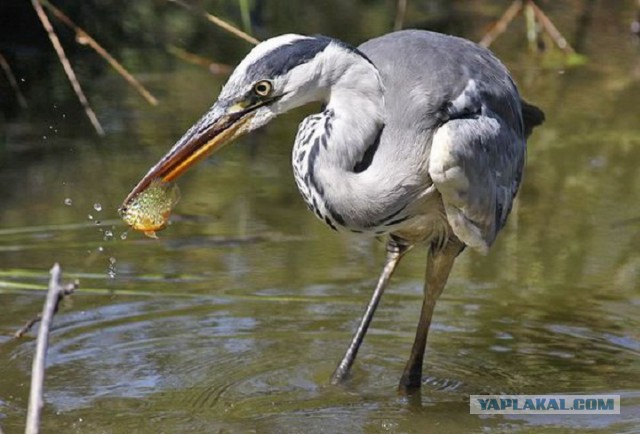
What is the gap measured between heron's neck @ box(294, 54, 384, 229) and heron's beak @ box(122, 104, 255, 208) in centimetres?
26

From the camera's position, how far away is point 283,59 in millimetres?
4168

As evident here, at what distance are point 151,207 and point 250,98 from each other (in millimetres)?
483

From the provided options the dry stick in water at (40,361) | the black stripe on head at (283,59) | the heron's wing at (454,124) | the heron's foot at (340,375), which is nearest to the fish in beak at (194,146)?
the black stripe on head at (283,59)

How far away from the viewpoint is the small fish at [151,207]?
4.24m

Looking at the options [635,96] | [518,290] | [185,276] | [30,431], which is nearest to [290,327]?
[185,276]

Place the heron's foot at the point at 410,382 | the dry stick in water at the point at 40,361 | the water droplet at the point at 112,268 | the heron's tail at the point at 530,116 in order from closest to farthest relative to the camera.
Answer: the dry stick in water at the point at 40,361 → the heron's foot at the point at 410,382 → the water droplet at the point at 112,268 → the heron's tail at the point at 530,116

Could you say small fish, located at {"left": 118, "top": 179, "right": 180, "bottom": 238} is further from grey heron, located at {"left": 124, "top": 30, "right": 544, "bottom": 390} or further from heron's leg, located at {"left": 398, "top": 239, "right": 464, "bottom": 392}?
heron's leg, located at {"left": 398, "top": 239, "right": 464, "bottom": 392}

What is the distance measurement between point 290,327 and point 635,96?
13.1ft

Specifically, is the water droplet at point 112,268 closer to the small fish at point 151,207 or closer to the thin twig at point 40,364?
the small fish at point 151,207

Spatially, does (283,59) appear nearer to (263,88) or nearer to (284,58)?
(284,58)

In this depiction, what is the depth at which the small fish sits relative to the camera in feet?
13.9

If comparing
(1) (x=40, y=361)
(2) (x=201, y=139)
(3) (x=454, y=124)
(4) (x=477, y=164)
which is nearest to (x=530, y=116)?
(4) (x=477, y=164)

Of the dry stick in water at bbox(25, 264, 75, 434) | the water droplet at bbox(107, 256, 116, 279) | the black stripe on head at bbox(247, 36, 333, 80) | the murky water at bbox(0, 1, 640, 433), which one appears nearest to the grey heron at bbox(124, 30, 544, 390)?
the black stripe on head at bbox(247, 36, 333, 80)

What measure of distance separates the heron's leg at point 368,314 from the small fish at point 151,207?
36.6 inches
